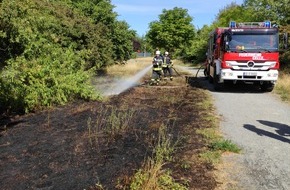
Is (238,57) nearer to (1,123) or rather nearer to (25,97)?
(25,97)

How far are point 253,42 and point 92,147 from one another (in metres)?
9.81

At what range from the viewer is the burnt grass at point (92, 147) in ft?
18.2

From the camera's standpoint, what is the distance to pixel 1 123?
10531 mm

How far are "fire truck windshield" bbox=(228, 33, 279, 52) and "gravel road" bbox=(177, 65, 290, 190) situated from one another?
1965 mm

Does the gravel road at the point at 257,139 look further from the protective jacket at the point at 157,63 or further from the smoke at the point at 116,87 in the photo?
the smoke at the point at 116,87

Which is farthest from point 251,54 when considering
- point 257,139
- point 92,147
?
point 92,147

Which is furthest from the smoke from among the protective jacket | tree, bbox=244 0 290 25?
tree, bbox=244 0 290 25

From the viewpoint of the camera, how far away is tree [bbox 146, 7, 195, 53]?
248 feet

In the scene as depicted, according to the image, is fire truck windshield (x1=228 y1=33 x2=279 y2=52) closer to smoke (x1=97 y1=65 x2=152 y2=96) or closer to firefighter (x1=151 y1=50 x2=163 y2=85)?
firefighter (x1=151 y1=50 x2=163 y2=85)

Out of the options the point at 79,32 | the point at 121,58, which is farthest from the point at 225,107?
the point at 121,58

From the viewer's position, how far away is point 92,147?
722cm

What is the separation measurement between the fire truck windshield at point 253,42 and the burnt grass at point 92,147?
4230mm

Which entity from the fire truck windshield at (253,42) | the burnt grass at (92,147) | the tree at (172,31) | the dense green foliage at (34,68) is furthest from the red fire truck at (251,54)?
the tree at (172,31)

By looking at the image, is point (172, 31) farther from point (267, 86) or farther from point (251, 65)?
point (251, 65)
